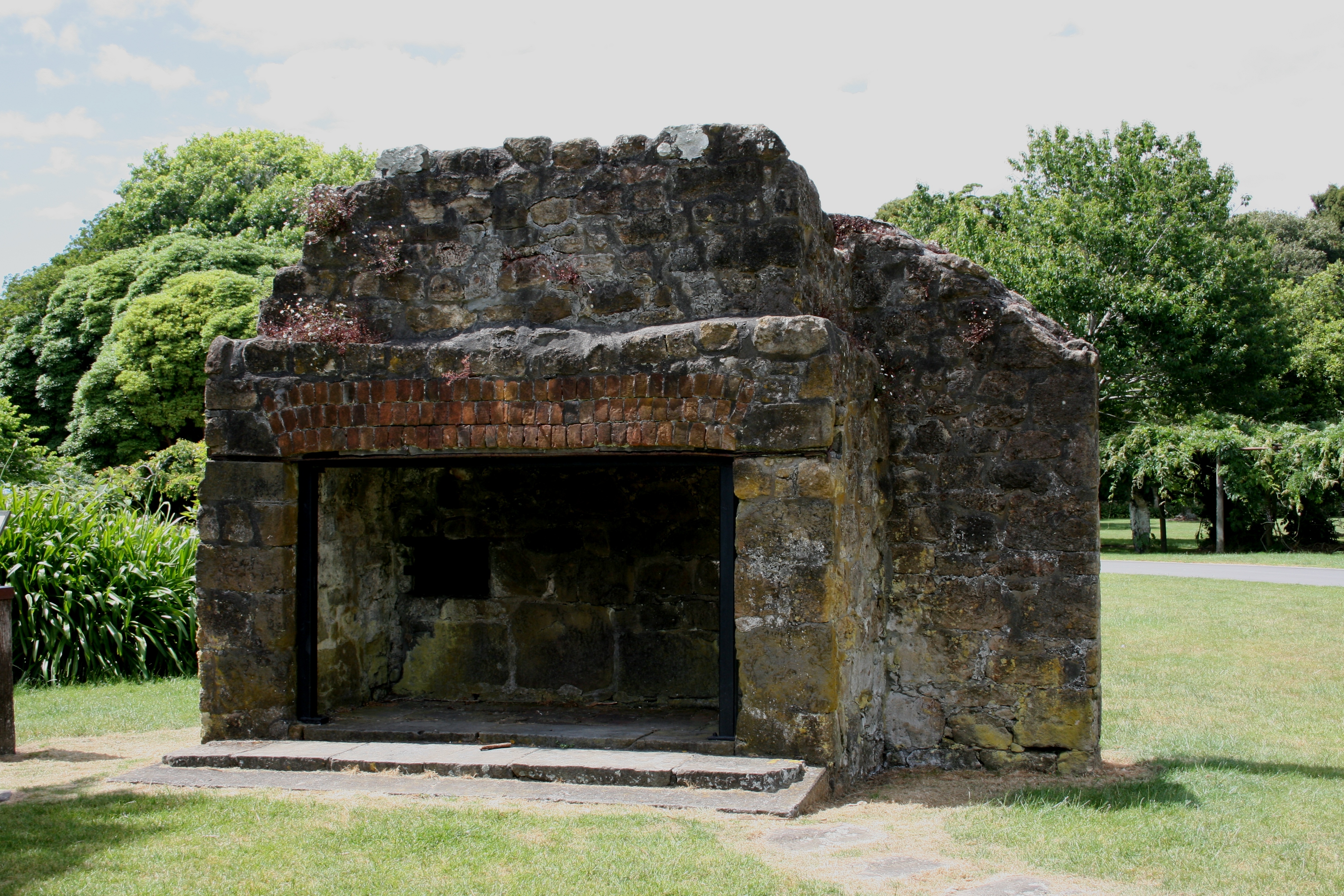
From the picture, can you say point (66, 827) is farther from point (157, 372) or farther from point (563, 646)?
point (157, 372)

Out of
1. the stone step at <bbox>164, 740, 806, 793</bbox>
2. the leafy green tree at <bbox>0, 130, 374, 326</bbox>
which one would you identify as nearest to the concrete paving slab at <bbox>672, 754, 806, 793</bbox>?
the stone step at <bbox>164, 740, 806, 793</bbox>

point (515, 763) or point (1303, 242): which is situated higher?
point (1303, 242)

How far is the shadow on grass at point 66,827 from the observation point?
4277 millimetres

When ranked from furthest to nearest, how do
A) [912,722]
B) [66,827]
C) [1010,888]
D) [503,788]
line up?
[912,722]
[503,788]
[66,827]
[1010,888]

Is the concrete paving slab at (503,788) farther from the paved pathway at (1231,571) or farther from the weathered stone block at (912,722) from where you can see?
the paved pathway at (1231,571)

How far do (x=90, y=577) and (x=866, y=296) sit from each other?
712cm

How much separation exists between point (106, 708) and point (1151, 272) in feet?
78.3

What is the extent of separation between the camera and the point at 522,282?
19.7 ft

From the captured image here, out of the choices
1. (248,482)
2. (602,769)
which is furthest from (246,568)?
(602,769)

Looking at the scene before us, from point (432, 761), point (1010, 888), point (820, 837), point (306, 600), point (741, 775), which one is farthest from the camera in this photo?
point (306, 600)

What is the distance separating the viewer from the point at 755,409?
17.8 feet

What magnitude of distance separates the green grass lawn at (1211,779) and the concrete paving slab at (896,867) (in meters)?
0.35

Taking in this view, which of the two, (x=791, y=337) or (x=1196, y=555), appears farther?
(x=1196, y=555)

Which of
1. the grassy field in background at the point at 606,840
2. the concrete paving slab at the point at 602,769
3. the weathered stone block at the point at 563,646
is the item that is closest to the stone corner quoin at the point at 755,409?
the concrete paving slab at the point at 602,769
